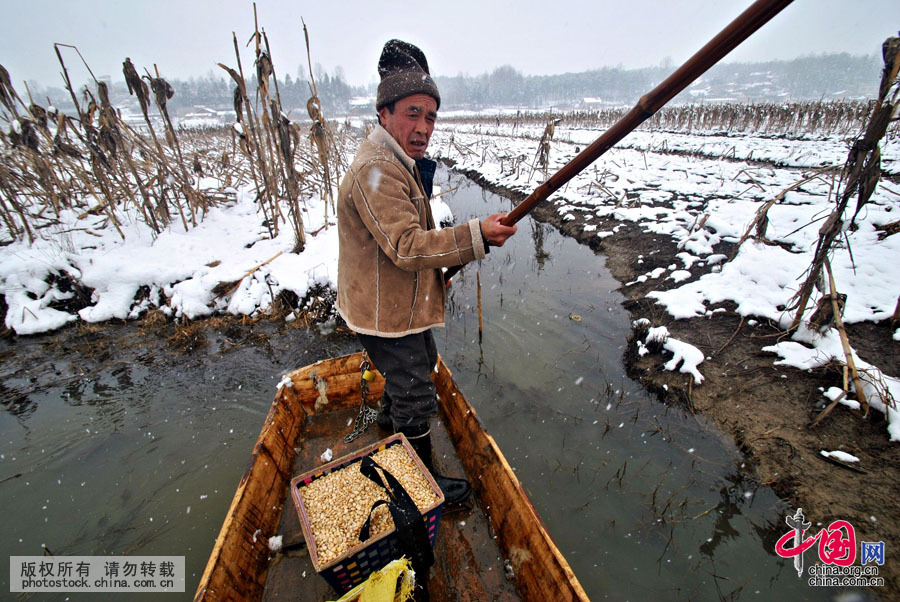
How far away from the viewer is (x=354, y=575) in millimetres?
1851

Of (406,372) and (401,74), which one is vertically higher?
(401,74)

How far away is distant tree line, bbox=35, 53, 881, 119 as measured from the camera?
81.4 m

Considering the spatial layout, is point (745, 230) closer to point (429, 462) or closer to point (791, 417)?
point (791, 417)

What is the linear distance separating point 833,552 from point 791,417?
1190mm

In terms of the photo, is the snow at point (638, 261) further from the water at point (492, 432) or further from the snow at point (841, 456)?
the water at point (492, 432)

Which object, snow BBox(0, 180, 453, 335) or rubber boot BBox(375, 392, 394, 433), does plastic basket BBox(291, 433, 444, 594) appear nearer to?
rubber boot BBox(375, 392, 394, 433)

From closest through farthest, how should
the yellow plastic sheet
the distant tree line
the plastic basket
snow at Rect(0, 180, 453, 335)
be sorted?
the yellow plastic sheet < the plastic basket < snow at Rect(0, 180, 453, 335) < the distant tree line

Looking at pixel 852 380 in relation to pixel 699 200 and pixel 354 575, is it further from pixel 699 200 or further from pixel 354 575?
pixel 699 200

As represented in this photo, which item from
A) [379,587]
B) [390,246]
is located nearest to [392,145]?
[390,246]

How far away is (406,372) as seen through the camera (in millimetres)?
2260

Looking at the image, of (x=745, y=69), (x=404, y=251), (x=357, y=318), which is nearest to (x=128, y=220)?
(x=357, y=318)

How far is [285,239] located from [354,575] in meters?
6.72

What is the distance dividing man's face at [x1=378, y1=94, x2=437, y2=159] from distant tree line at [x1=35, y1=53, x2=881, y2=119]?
8987 cm

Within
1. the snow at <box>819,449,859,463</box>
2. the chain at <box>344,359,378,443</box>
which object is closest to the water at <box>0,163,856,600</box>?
the snow at <box>819,449,859,463</box>
